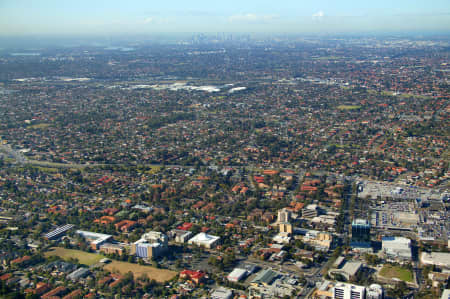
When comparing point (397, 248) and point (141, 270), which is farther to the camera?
point (397, 248)

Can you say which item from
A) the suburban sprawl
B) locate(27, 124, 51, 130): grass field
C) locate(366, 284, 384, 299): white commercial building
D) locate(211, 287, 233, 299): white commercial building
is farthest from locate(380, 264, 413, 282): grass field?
locate(27, 124, 51, 130): grass field

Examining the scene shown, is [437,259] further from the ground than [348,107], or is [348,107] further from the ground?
[348,107]

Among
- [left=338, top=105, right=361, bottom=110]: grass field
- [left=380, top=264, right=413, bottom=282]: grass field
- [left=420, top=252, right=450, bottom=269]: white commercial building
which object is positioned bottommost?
[left=380, top=264, right=413, bottom=282]: grass field

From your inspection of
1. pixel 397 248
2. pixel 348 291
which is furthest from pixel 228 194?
pixel 348 291

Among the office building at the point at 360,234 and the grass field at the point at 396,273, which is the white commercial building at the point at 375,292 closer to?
the grass field at the point at 396,273

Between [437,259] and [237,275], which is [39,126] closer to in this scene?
[237,275]

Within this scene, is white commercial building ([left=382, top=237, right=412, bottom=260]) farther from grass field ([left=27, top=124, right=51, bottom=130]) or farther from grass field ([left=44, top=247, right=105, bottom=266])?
grass field ([left=27, top=124, right=51, bottom=130])
